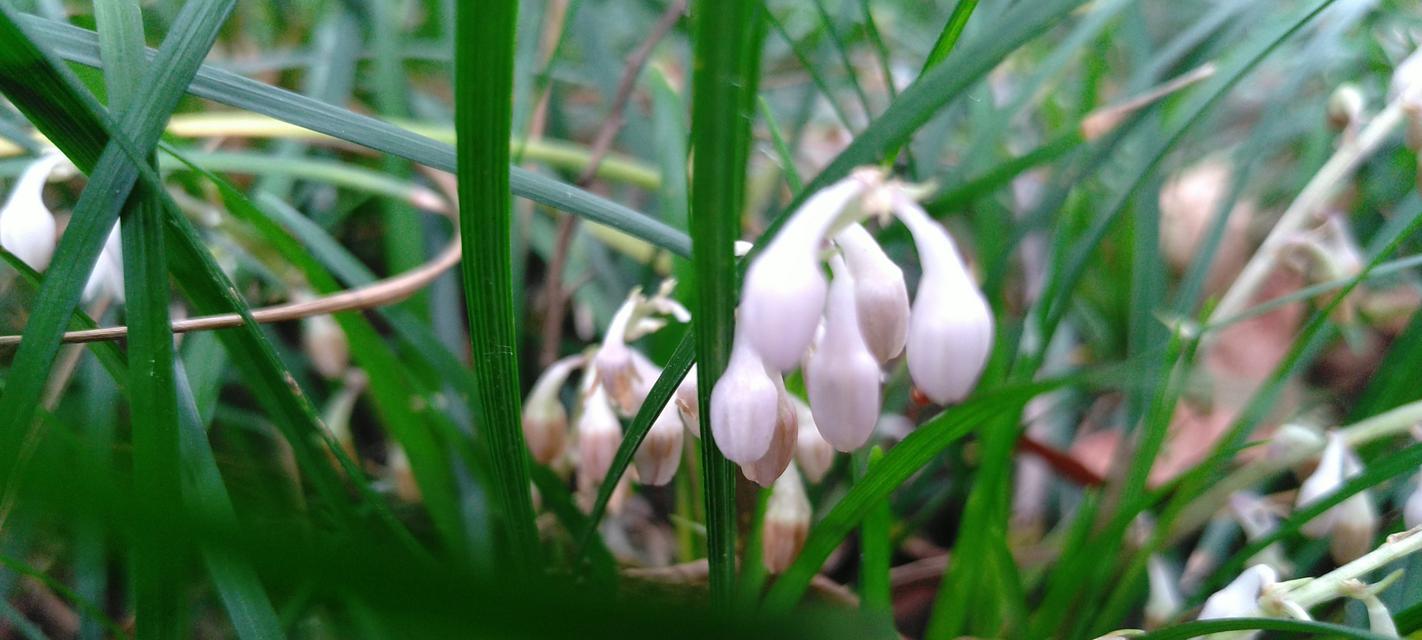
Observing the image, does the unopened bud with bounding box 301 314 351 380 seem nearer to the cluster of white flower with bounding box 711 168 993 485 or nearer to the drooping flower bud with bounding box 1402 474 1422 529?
the cluster of white flower with bounding box 711 168 993 485

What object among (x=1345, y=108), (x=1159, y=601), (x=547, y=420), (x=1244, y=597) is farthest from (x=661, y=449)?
(x=1345, y=108)

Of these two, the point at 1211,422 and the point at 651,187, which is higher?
the point at 651,187

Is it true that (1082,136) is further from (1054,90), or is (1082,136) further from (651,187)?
(1054,90)

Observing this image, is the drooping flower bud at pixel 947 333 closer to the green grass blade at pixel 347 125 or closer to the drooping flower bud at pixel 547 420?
the green grass blade at pixel 347 125

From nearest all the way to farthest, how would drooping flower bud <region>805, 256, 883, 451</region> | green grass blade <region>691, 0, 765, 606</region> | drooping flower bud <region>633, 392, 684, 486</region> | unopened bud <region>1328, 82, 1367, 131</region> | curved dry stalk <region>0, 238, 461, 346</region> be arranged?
green grass blade <region>691, 0, 765, 606</region> → drooping flower bud <region>805, 256, 883, 451</region> → curved dry stalk <region>0, 238, 461, 346</region> → drooping flower bud <region>633, 392, 684, 486</region> → unopened bud <region>1328, 82, 1367, 131</region>

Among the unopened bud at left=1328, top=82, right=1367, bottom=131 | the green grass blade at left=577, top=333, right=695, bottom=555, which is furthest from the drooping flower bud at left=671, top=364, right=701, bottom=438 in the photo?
the unopened bud at left=1328, top=82, right=1367, bottom=131

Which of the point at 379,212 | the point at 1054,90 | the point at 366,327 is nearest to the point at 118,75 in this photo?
the point at 366,327
